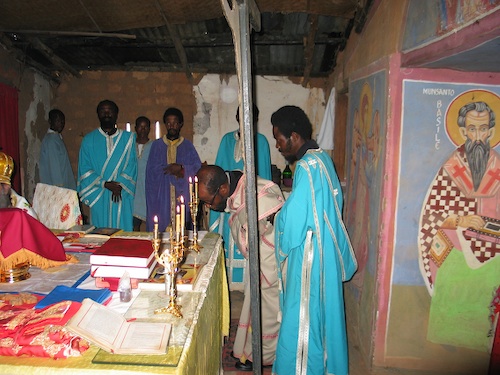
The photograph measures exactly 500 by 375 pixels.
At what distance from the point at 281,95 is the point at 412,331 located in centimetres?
476

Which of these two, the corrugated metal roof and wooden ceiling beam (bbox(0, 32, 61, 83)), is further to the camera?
wooden ceiling beam (bbox(0, 32, 61, 83))

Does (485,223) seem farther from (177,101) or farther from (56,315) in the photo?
(177,101)

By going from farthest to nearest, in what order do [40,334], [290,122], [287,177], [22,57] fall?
1. [287,177]
2. [22,57]
3. [290,122]
4. [40,334]

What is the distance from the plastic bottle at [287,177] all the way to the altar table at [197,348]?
11.3ft

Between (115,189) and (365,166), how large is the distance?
3.34 m

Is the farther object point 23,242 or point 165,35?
point 165,35

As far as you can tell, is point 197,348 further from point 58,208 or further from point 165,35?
point 165,35

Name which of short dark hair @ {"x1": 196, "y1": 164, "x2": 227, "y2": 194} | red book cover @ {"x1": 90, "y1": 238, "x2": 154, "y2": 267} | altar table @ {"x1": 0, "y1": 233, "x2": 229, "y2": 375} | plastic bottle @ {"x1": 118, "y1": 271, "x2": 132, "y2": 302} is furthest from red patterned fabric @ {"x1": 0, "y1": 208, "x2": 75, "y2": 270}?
short dark hair @ {"x1": 196, "y1": 164, "x2": 227, "y2": 194}

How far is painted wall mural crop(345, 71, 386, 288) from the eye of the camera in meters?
3.26

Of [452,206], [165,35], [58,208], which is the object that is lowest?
[58,208]

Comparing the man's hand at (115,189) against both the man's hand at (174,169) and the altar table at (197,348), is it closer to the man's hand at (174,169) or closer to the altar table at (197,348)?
the man's hand at (174,169)

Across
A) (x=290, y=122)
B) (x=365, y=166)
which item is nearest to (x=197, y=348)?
(x=290, y=122)

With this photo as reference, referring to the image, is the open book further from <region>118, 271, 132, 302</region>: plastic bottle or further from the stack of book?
the stack of book

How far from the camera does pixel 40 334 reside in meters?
1.46
